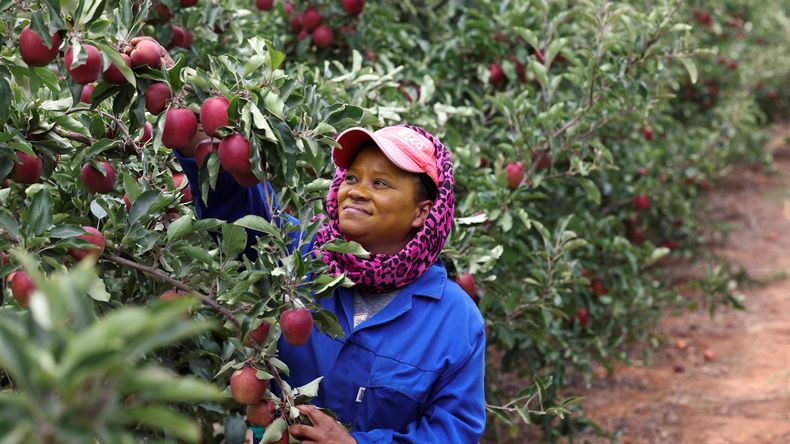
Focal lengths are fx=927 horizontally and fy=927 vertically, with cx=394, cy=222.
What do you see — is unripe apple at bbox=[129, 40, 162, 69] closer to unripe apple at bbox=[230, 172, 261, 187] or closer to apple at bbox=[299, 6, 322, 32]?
unripe apple at bbox=[230, 172, 261, 187]

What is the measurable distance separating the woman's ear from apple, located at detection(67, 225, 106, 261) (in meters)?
0.61

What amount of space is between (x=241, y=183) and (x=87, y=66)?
12.5 inches

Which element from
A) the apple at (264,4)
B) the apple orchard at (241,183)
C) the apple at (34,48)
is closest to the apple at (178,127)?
the apple orchard at (241,183)

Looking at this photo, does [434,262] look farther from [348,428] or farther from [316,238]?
[348,428]

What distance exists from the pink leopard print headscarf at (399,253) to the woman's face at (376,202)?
36 mm

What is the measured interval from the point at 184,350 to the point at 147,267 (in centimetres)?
33

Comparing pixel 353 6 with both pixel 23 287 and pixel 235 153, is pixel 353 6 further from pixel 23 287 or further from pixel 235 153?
pixel 23 287

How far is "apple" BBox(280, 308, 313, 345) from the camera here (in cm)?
154

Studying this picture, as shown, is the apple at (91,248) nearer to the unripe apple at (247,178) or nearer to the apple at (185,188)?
the unripe apple at (247,178)

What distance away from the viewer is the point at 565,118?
3.02m

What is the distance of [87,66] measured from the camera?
1.46m

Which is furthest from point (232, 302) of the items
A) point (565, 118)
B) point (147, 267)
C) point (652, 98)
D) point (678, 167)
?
point (678, 167)

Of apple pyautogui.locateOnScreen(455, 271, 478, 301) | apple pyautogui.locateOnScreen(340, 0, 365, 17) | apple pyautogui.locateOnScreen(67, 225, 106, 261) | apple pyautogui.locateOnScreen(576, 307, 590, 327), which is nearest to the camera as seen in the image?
apple pyautogui.locateOnScreen(67, 225, 106, 261)

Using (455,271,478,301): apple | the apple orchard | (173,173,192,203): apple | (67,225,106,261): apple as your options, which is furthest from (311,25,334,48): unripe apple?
(67,225,106,261): apple
